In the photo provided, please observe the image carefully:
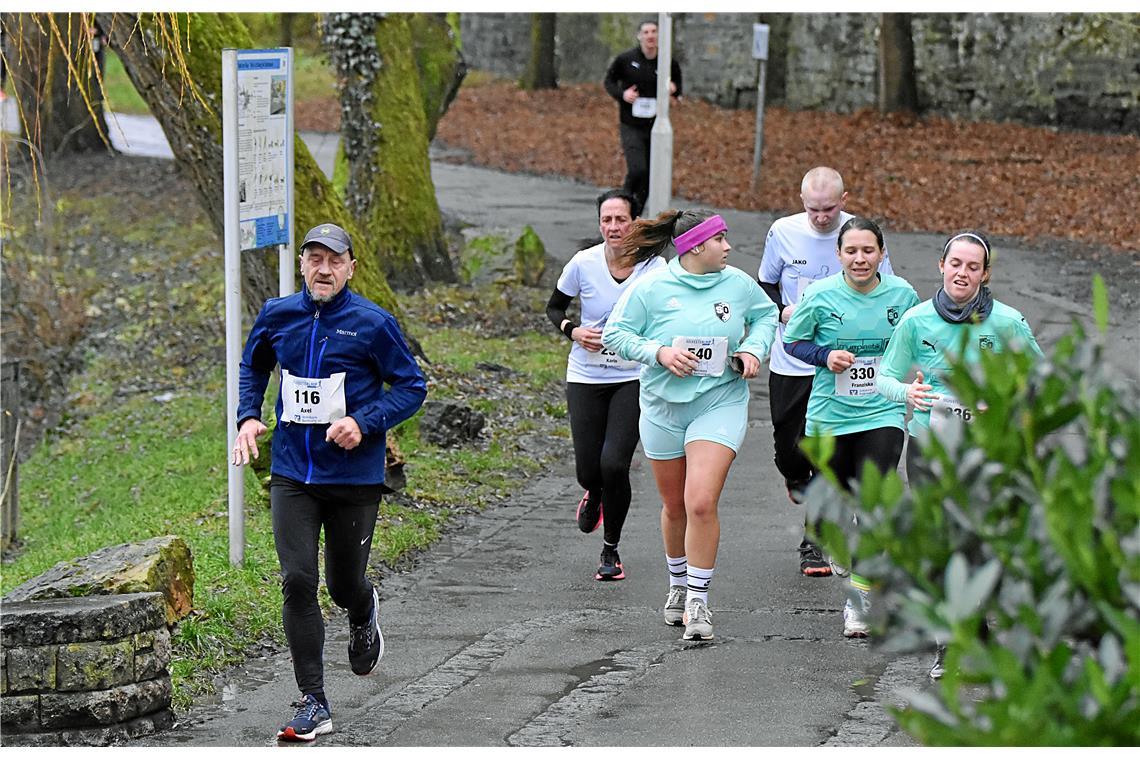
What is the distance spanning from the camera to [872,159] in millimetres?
26391

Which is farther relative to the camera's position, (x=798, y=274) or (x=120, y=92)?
(x=120, y=92)

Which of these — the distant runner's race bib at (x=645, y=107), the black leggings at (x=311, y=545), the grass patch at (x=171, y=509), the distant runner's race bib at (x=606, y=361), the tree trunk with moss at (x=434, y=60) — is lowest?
the grass patch at (x=171, y=509)

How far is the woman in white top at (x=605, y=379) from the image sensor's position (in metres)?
8.30

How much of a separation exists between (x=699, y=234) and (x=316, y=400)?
6.53 feet

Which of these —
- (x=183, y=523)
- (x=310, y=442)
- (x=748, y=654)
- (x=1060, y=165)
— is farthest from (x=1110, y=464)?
(x=1060, y=165)

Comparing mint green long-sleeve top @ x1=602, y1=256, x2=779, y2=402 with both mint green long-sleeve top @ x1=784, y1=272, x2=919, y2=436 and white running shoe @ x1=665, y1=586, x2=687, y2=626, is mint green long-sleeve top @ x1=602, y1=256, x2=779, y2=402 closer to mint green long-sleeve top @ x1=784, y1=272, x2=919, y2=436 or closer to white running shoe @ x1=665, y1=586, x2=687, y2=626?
mint green long-sleeve top @ x1=784, y1=272, x2=919, y2=436

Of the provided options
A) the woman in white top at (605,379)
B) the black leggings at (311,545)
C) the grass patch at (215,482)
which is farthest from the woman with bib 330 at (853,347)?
the grass patch at (215,482)

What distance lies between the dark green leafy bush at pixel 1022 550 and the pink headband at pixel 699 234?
4.52 meters

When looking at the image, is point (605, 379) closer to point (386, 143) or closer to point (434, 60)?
point (386, 143)

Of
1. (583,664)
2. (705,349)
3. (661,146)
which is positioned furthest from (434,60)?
(583,664)

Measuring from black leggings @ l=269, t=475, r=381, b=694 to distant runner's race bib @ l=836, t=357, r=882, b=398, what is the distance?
7.04 feet

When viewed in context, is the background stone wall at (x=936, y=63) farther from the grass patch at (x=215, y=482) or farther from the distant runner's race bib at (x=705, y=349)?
the distant runner's race bib at (x=705, y=349)

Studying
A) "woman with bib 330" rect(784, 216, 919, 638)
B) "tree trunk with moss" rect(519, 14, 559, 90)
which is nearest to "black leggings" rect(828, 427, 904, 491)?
"woman with bib 330" rect(784, 216, 919, 638)

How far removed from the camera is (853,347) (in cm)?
746
